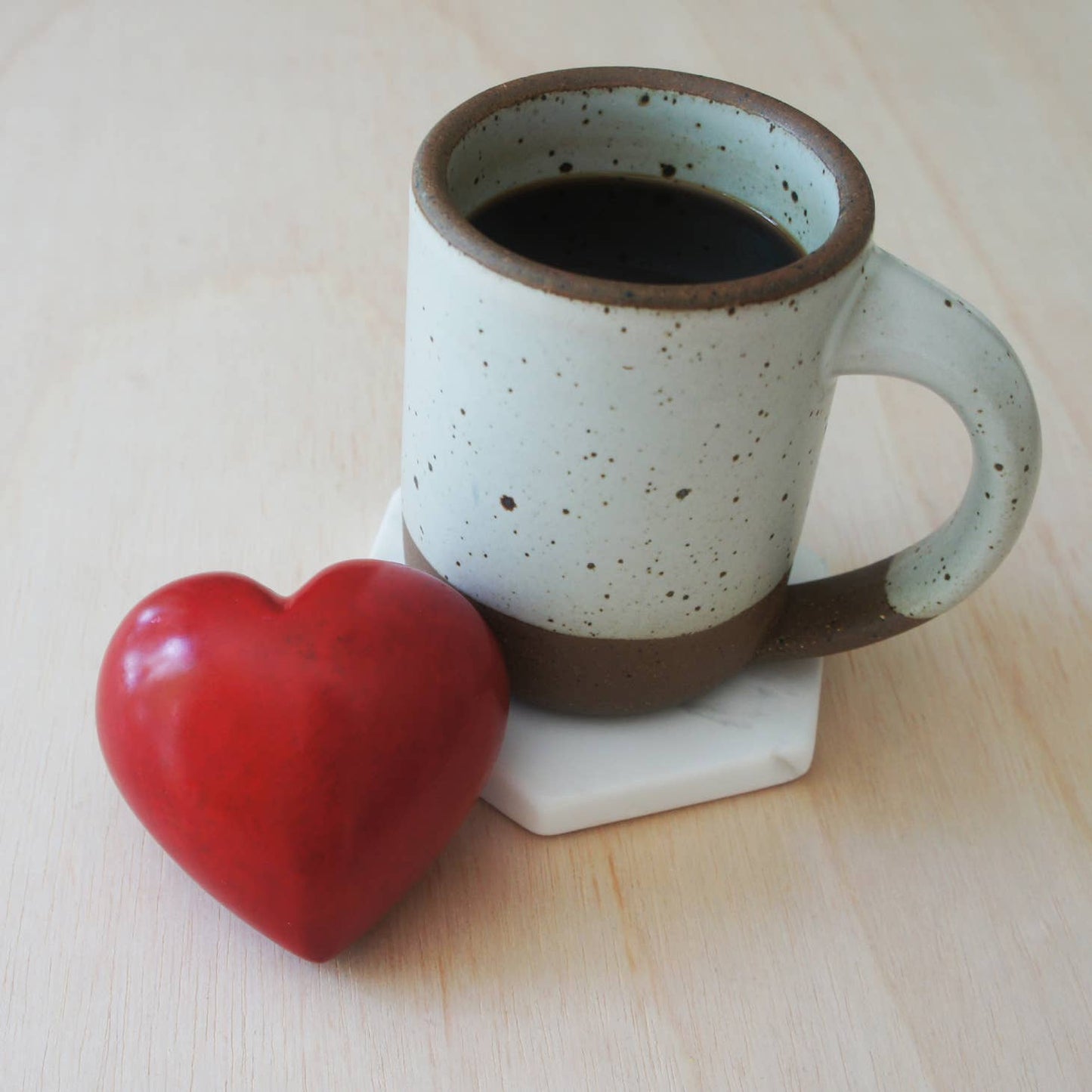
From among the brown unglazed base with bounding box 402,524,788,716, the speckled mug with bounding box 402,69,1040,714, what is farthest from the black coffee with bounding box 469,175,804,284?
the brown unglazed base with bounding box 402,524,788,716

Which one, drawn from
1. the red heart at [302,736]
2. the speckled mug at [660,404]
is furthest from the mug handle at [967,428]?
the red heart at [302,736]

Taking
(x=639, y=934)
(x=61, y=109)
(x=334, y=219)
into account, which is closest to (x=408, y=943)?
(x=639, y=934)

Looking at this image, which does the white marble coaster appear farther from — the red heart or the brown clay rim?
the brown clay rim

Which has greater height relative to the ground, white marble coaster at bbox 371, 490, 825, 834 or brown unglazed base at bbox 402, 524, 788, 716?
brown unglazed base at bbox 402, 524, 788, 716

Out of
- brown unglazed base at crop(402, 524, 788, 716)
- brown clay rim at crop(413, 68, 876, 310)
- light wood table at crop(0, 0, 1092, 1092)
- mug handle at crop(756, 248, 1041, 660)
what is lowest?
light wood table at crop(0, 0, 1092, 1092)

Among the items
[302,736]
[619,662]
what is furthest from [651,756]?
[302,736]

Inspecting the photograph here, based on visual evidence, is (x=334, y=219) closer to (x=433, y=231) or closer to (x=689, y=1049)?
(x=433, y=231)

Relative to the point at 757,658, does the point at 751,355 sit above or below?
above

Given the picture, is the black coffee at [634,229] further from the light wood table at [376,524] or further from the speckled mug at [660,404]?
the light wood table at [376,524]
